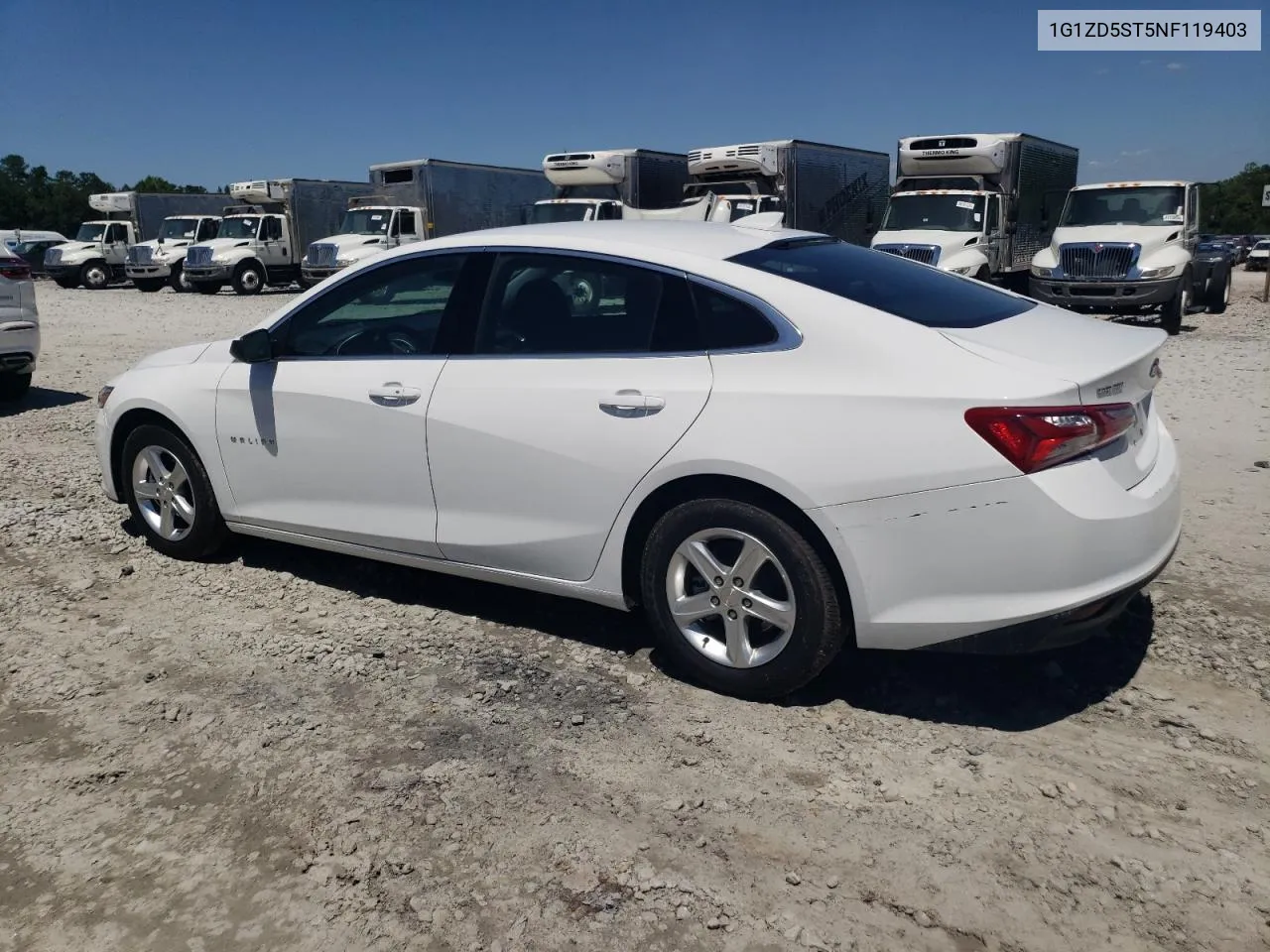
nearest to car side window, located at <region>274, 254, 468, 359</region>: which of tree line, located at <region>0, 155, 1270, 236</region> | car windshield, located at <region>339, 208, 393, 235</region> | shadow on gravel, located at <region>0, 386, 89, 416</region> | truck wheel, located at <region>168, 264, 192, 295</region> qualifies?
shadow on gravel, located at <region>0, 386, 89, 416</region>

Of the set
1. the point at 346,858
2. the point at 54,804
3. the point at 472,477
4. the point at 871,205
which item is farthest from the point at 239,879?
the point at 871,205

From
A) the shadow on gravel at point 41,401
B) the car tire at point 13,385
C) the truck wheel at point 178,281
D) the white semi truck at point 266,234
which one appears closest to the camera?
the shadow on gravel at point 41,401

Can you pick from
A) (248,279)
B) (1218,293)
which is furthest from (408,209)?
(1218,293)

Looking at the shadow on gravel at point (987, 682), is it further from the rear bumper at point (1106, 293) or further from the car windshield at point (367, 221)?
the car windshield at point (367, 221)

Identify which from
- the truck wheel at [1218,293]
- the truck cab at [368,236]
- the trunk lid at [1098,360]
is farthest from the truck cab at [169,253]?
the trunk lid at [1098,360]

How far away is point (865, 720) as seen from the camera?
11.1ft

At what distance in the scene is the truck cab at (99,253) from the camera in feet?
104

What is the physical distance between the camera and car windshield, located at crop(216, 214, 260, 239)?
26.4 metres

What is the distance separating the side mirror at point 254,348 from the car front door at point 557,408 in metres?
0.99

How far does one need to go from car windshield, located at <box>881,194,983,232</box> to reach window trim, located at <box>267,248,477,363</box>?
14.4 meters

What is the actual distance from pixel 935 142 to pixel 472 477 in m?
16.3

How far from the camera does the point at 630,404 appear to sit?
3469 mm

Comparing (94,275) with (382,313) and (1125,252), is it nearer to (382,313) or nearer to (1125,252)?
(1125,252)

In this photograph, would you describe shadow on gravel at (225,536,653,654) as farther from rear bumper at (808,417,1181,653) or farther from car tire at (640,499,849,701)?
rear bumper at (808,417,1181,653)
